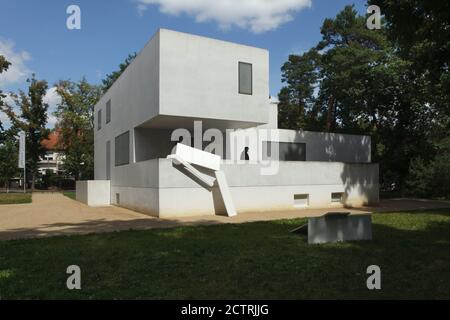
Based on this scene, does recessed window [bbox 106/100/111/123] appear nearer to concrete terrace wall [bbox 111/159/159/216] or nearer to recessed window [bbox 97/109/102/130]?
recessed window [bbox 97/109/102/130]

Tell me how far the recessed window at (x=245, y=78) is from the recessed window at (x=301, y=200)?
5444 millimetres

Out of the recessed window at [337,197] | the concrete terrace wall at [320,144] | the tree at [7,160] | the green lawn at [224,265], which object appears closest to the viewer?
the green lawn at [224,265]

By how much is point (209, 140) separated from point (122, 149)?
508 centimetres

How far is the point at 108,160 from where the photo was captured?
86.2ft

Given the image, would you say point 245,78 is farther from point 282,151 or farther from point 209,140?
point 282,151

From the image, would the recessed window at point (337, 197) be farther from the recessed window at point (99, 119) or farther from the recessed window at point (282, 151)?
the recessed window at point (99, 119)

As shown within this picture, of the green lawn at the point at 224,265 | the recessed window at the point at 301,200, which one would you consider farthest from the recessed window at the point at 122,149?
the green lawn at the point at 224,265

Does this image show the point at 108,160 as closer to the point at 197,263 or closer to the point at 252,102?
the point at 252,102

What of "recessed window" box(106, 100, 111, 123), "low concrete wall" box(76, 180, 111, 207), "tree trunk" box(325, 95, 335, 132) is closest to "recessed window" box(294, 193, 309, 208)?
"low concrete wall" box(76, 180, 111, 207)

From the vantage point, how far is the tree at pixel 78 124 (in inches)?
2076

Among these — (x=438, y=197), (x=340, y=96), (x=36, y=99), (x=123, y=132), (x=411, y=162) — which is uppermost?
(x=36, y=99)

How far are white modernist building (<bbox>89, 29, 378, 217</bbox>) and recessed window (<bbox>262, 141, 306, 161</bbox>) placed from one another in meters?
0.06

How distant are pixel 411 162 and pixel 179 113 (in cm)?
1774

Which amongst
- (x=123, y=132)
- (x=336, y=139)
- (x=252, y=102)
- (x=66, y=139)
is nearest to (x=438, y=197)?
(x=336, y=139)
